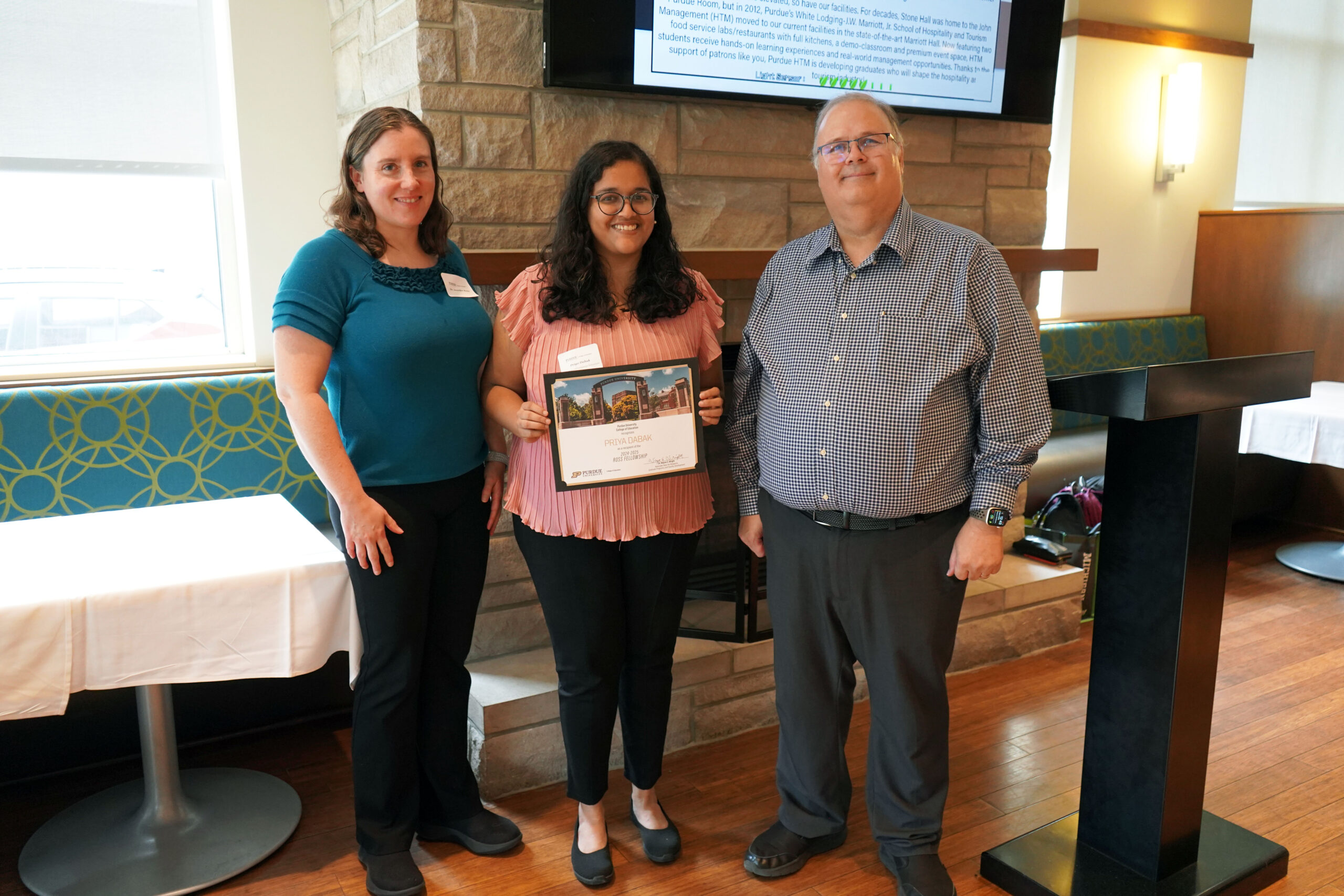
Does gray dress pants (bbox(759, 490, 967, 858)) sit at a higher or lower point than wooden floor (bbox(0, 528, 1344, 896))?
higher

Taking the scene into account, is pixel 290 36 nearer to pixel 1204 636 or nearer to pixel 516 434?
pixel 516 434

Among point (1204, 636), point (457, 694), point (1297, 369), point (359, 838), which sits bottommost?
point (359, 838)

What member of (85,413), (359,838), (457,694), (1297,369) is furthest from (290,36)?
(1297,369)

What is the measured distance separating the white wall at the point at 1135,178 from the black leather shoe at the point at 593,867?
4.02 metres

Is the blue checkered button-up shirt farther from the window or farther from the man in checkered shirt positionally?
the window

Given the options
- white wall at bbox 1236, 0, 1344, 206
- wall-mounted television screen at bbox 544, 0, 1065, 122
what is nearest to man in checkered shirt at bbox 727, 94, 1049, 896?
wall-mounted television screen at bbox 544, 0, 1065, 122

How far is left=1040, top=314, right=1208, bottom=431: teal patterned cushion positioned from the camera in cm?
471

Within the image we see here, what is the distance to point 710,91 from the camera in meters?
2.73

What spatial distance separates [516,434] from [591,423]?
17cm

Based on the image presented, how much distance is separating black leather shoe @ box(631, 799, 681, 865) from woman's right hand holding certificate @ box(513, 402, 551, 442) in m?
0.94

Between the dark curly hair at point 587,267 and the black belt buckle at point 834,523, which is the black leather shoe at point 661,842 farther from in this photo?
the dark curly hair at point 587,267

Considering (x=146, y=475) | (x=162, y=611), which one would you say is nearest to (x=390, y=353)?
(x=162, y=611)

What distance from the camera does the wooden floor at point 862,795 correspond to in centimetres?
215

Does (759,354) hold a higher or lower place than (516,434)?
higher
